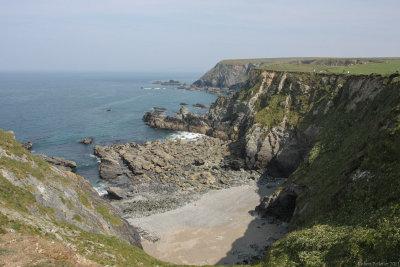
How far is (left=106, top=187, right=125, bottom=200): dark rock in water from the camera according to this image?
5206cm

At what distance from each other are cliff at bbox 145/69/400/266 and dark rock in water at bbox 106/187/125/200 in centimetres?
2667

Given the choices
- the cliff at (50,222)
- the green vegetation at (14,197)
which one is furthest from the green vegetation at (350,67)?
the green vegetation at (14,197)

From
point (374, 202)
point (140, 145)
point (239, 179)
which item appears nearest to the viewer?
point (374, 202)

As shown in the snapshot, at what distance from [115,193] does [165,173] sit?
45.4 feet

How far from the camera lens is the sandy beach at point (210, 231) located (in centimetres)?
3631

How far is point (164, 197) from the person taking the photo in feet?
173

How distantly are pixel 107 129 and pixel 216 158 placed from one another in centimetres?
4951

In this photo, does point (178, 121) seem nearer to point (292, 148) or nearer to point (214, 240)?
point (292, 148)

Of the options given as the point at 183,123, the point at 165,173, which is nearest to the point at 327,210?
the point at 165,173

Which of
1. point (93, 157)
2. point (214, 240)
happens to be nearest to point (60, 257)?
point (214, 240)

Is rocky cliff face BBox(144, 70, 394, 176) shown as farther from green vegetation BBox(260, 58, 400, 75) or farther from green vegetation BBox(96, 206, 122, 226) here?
green vegetation BBox(96, 206, 122, 226)

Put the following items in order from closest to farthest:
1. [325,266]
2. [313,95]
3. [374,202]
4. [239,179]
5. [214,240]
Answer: [325,266] < [374,202] < [214,240] < [239,179] < [313,95]

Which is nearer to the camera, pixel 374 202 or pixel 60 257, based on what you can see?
pixel 60 257

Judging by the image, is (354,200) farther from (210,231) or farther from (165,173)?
(165,173)
